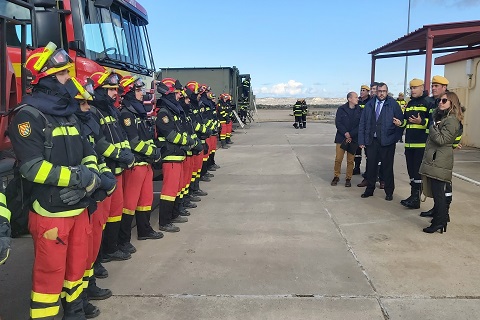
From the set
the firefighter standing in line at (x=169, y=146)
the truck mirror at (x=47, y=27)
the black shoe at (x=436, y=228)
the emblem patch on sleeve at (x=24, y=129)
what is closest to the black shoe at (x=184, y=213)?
the firefighter standing in line at (x=169, y=146)

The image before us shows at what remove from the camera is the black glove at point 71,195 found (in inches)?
105

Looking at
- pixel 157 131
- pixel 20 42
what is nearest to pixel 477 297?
pixel 157 131

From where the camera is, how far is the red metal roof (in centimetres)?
945

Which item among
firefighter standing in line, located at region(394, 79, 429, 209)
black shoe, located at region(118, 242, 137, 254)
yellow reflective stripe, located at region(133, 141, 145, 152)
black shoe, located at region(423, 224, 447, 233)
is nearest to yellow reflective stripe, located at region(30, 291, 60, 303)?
black shoe, located at region(118, 242, 137, 254)

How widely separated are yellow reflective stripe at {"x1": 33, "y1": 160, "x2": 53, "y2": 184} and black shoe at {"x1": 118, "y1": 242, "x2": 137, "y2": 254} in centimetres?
211

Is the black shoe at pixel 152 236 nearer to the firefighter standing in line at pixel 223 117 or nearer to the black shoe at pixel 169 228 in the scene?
the black shoe at pixel 169 228

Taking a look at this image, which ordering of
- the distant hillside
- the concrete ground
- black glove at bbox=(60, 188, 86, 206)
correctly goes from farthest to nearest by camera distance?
the distant hillside < the concrete ground < black glove at bbox=(60, 188, 86, 206)

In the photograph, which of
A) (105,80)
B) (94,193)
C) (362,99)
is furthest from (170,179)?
(362,99)

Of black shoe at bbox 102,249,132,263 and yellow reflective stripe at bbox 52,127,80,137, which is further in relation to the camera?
black shoe at bbox 102,249,132,263

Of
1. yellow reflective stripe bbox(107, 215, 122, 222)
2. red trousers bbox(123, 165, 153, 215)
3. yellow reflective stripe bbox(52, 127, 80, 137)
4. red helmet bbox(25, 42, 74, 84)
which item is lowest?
yellow reflective stripe bbox(107, 215, 122, 222)

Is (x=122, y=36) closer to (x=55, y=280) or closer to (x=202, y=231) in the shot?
(x=202, y=231)

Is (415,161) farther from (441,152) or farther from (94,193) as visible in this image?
(94,193)

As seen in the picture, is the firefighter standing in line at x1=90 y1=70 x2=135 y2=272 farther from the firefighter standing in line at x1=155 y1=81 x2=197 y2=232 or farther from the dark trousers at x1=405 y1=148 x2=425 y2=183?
the dark trousers at x1=405 y1=148 x2=425 y2=183

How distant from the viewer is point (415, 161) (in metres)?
6.36
